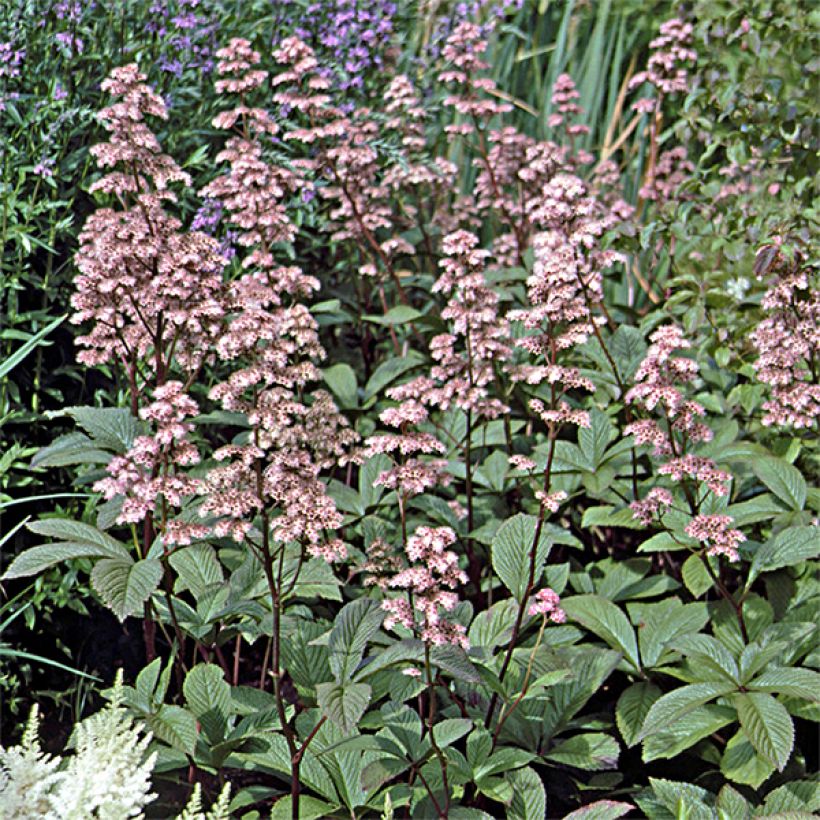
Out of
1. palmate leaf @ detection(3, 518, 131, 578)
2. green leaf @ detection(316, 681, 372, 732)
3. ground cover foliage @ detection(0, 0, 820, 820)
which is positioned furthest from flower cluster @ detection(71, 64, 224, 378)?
green leaf @ detection(316, 681, 372, 732)

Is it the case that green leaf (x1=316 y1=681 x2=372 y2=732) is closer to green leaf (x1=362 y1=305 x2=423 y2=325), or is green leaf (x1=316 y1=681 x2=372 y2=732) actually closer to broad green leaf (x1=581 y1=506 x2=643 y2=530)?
broad green leaf (x1=581 y1=506 x2=643 y2=530)

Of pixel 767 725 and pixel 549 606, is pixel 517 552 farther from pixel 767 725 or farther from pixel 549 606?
pixel 767 725

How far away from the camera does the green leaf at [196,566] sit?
2.26m

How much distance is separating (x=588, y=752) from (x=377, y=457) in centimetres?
88

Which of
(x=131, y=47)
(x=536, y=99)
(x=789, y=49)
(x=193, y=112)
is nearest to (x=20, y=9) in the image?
(x=131, y=47)

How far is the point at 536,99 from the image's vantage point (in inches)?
183

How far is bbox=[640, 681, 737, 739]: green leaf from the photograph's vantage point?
191cm

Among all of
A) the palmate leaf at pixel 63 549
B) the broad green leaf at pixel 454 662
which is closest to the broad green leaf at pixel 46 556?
the palmate leaf at pixel 63 549

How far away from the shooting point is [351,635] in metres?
1.93

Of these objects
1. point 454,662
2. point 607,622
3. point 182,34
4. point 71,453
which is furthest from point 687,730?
point 182,34

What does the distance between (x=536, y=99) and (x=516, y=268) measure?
5.69 ft

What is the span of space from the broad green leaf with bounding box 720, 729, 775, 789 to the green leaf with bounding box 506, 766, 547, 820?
1.20 feet

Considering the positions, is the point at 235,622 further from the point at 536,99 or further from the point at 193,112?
the point at 536,99

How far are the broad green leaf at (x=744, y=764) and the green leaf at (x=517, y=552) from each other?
47 cm
